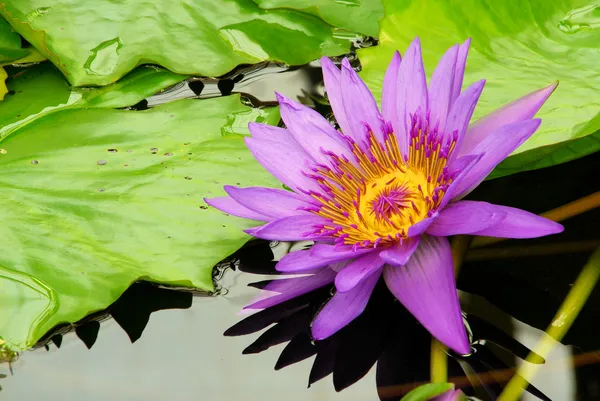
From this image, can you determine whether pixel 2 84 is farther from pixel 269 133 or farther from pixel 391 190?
pixel 391 190

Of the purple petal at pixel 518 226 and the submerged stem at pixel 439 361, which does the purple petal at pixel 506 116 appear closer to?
the purple petal at pixel 518 226

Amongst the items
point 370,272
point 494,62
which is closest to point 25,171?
point 370,272

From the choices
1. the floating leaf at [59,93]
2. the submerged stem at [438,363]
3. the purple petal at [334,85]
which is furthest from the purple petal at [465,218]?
the floating leaf at [59,93]

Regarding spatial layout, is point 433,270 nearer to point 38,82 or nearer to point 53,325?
point 53,325

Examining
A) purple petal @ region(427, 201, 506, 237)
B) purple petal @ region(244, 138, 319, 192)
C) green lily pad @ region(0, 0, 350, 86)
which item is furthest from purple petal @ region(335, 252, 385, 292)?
green lily pad @ region(0, 0, 350, 86)

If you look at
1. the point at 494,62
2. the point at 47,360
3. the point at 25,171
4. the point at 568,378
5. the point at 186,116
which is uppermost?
the point at 494,62

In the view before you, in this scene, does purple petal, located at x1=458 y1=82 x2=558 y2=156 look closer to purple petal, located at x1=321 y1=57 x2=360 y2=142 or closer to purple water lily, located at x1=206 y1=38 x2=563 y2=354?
purple water lily, located at x1=206 y1=38 x2=563 y2=354

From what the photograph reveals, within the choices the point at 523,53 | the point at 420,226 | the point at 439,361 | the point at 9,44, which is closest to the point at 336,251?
the point at 420,226
